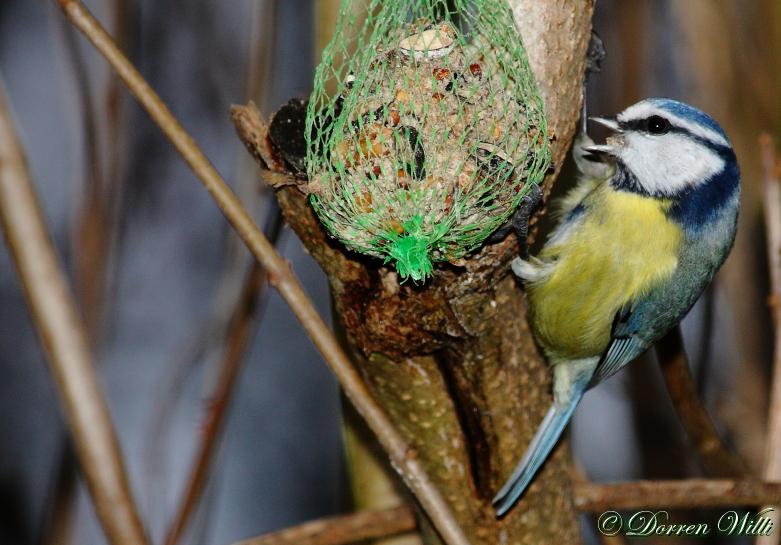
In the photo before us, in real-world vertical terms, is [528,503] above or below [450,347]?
below

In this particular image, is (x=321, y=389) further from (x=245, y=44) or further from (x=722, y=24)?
(x=722, y=24)

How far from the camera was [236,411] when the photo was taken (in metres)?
3.12

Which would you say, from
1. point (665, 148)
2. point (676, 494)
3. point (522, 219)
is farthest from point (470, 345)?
point (665, 148)

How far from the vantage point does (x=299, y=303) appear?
1.12m

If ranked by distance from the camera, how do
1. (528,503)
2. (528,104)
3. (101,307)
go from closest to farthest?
(528,104) < (528,503) < (101,307)

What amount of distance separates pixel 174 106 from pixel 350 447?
172cm

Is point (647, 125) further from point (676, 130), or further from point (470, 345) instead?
point (470, 345)

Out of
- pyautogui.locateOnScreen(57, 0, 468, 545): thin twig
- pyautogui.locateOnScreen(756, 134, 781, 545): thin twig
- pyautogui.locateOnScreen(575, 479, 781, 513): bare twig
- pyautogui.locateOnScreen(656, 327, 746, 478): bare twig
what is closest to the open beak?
pyautogui.locateOnScreen(756, 134, 781, 545): thin twig

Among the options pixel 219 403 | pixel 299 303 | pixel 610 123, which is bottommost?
pixel 219 403

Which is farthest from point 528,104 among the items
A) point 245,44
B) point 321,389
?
point 321,389

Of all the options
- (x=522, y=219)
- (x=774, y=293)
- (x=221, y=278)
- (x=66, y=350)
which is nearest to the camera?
(x=66, y=350)

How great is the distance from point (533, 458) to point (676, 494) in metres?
0.24

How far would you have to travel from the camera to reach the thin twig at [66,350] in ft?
3.01

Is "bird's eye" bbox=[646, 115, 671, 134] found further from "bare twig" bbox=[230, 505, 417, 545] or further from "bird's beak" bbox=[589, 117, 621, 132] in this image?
"bare twig" bbox=[230, 505, 417, 545]
